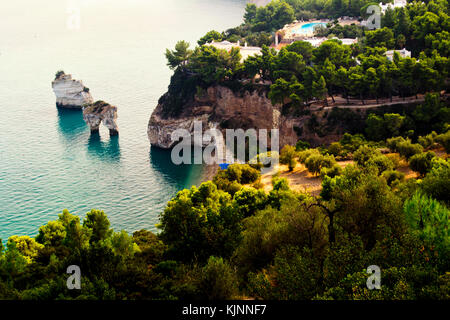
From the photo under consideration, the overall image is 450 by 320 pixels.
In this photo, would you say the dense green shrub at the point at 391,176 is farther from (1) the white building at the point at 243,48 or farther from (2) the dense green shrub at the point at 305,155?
(1) the white building at the point at 243,48

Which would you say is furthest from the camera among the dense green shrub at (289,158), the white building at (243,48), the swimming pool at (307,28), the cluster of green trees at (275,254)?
the swimming pool at (307,28)

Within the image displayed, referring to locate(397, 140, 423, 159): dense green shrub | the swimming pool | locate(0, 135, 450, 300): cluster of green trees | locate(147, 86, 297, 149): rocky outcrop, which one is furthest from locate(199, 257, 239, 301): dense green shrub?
the swimming pool

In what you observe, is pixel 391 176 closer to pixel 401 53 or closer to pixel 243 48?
pixel 401 53

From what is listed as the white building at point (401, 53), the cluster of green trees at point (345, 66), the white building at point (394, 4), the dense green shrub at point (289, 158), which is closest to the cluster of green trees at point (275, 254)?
the dense green shrub at point (289, 158)

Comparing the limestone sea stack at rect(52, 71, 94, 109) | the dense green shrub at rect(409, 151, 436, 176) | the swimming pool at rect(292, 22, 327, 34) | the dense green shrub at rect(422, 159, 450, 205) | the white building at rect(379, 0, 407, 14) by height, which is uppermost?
the white building at rect(379, 0, 407, 14)

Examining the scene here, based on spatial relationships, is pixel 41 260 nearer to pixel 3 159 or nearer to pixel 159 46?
pixel 3 159

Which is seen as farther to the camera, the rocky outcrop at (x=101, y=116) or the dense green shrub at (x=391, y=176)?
the rocky outcrop at (x=101, y=116)

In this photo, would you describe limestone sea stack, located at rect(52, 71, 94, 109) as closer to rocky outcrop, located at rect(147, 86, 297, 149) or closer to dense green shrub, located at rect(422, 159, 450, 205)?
rocky outcrop, located at rect(147, 86, 297, 149)
